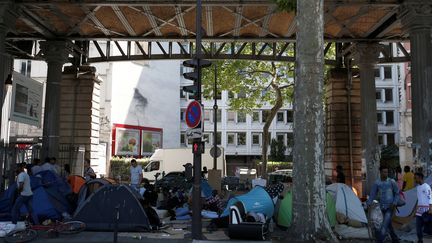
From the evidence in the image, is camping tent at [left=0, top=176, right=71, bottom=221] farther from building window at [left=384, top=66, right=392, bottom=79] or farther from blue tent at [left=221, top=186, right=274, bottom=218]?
building window at [left=384, top=66, right=392, bottom=79]

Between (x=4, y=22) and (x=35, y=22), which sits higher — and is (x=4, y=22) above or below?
below

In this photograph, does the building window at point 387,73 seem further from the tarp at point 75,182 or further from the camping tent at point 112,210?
the camping tent at point 112,210

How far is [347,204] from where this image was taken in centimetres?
1242

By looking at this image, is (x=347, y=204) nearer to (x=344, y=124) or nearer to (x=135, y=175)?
(x=135, y=175)

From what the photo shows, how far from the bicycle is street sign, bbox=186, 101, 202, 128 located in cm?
406

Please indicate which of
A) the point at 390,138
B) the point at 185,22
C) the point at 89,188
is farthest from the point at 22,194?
the point at 390,138

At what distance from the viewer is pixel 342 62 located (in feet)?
82.6

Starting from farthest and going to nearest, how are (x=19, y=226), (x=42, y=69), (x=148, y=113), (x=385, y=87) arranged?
1. (x=385, y=87)
2. (x=148, y=113)
3. (x=42, y=69)
4. (x=19, y=226)

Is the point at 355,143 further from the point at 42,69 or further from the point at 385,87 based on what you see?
the point at 385,87

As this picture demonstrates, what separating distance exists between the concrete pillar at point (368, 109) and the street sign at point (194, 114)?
490 inches

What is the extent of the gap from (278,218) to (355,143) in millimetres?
13441

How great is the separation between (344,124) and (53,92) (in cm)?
1575

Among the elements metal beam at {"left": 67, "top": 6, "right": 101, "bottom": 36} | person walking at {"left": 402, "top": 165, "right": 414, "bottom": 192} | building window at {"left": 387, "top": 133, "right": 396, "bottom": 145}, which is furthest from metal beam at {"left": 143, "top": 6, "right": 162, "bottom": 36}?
building window at {"left": 387, "top": 133, "right": 396, "bottom": 145}

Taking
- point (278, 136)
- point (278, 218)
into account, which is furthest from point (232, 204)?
point (278, 136)
